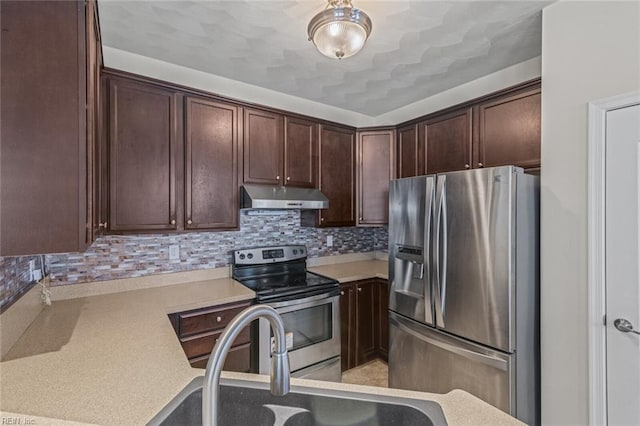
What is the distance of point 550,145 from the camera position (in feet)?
5.46

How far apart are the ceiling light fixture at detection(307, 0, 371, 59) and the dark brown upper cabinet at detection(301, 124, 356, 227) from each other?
4.36ft

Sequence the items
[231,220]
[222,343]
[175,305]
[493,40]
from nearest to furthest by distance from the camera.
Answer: [222,343] → [175,305] → [493,40] → [231,220]

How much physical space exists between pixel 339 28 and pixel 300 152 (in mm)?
1375

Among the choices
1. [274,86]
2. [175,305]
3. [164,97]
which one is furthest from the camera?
[274,86]

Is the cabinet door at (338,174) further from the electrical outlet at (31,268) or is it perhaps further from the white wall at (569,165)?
the electrical outlet at (31,268)

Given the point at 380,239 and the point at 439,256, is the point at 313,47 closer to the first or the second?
the point at 439,256

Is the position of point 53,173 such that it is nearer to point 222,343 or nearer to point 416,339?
point 222,343

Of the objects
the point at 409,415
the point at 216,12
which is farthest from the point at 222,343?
the point at 216,12

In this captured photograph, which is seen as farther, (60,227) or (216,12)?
(216,12)

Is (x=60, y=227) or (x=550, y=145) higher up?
(x=550, y=145)

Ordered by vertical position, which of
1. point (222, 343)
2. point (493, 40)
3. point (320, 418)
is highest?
point (493, 40)

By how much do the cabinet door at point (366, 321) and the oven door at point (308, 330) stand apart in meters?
0.30

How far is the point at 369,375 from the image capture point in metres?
2.72

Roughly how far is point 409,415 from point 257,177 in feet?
6.65
